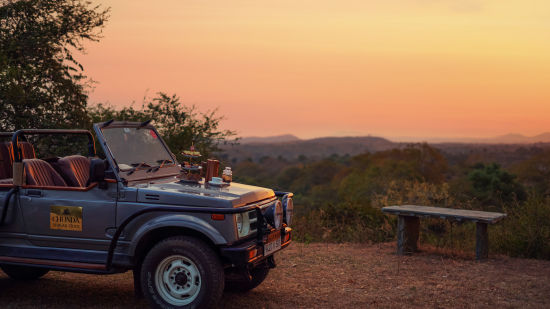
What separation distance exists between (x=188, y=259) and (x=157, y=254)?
0.34 m

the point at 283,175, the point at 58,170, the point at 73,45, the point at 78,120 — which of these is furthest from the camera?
the point at 283,175

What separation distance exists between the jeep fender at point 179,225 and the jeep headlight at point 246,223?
26 cm

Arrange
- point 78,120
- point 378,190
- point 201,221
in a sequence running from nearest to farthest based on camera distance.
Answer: point 201,221, point 78,120, point 378,190

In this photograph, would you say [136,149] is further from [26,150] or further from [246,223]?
[246,223]

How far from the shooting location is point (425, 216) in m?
9.79

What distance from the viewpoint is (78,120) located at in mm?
15680

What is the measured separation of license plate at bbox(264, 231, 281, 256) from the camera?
627 centimetres

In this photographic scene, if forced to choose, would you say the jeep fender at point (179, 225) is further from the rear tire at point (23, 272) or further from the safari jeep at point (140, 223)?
the rear tire at point (23, 272)

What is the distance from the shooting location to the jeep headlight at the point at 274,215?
20.8 ft

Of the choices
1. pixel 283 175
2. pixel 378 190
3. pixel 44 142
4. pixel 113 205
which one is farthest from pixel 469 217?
pixel 283 175

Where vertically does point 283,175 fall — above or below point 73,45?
below

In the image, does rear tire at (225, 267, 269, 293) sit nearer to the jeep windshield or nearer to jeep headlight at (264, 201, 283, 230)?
jeep headlight at (264, 201, 283, 230)

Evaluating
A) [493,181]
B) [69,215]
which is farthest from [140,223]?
[493,181]

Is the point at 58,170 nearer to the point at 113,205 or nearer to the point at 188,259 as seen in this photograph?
the point at 113,205
